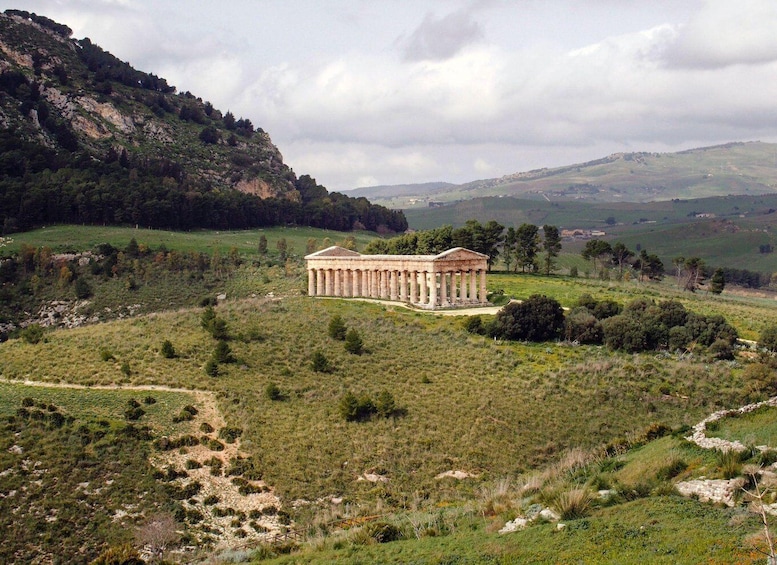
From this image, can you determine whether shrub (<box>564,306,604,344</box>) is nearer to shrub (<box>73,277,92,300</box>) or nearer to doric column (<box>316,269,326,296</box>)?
doric column (<box>316,269,326,296</box>)

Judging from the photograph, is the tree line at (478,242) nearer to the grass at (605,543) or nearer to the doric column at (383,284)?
the doric column at (383,284)

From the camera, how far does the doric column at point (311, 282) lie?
8306 centimetres

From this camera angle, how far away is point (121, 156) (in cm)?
14788

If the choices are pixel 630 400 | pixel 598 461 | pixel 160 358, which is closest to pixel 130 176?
pixel 160 358

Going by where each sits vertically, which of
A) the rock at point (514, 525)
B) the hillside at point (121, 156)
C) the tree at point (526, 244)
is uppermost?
the hillside at point (121, 156)

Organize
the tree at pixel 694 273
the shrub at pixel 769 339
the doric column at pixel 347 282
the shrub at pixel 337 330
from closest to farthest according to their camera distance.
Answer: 1. the shrub at pixel 769 339
2. the shrub at pixel 337 330
3. the doric column at pixel 347 282
4. the tree at pixel 694 273

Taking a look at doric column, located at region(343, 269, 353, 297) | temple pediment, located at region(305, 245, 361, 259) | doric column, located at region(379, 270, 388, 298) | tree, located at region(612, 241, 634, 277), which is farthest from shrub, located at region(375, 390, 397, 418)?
tree, located at region(612, 241, 634, 277)

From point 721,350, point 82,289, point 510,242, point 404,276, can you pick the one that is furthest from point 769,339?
point 82,289

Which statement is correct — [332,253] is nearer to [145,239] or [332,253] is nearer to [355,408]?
[145,239]

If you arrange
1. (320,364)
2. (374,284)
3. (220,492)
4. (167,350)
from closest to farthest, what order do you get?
(220,492) < (320,364) < (167,350) < (374,284)

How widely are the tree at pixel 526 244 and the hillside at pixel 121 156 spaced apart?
189 ft

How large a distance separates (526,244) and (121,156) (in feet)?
281

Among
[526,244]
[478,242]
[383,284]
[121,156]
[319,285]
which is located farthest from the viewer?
[121,156]

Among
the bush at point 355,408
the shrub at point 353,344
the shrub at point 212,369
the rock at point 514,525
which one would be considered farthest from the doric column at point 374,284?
the rock at point 514,525
